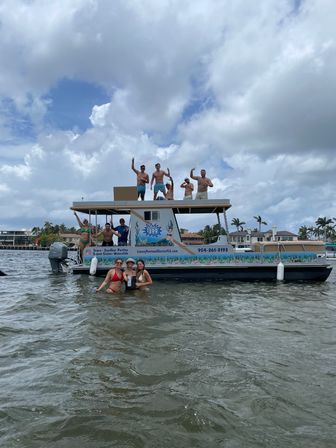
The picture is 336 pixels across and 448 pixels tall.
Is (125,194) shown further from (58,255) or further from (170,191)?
(58,255)

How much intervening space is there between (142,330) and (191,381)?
2.36m

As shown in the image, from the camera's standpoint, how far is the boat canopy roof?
547 inches

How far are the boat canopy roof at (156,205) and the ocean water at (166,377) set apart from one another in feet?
18.9

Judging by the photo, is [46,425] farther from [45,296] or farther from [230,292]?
[230,292]

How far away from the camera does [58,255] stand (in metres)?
16.3

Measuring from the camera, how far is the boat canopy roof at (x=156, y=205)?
1390cm

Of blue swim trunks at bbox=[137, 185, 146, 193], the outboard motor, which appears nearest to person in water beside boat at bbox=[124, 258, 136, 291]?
blue swim trunks at bbox=[137, 185, 146, 193]

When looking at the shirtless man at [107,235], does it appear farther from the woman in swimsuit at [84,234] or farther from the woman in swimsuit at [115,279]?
the woman in swimsuit at [115,279]

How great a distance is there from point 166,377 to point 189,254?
9.51 m

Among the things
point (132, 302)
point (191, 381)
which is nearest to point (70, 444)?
point (191, 381)

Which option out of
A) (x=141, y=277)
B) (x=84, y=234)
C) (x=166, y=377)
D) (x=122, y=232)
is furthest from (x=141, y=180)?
(x=166, y=377)

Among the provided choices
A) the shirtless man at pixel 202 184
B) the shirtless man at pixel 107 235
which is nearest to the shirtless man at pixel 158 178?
the shirtless man at pixel 202 184

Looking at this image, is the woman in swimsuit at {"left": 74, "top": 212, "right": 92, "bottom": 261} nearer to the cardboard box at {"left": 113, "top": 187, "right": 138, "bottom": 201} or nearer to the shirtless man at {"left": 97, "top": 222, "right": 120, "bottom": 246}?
the shirtless man at {"left": 97, "top": 222, "right": 120, "bottom": 246}

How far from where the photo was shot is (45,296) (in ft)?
34.4
